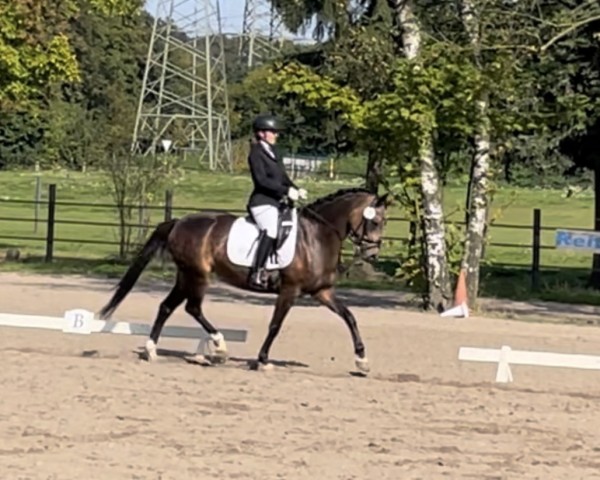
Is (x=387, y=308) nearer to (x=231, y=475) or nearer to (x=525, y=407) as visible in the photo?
(x=525, y=407)

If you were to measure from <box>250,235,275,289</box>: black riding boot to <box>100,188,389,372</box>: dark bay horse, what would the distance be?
0.33 feet

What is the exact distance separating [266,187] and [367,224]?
1156mm

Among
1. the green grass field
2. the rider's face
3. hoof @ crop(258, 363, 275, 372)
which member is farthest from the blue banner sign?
the rider's face

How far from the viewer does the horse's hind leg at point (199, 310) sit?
13234 mm

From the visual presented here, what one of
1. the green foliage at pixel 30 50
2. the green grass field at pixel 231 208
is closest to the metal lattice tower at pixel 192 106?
the green grass field at pixel 231 208

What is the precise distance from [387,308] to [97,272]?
8.06 metres

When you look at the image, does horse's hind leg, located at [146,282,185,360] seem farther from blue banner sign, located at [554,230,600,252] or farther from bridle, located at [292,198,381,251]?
blue banner sign, located at [554,230,600,252]

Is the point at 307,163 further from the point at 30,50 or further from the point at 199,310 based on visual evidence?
the point at 199,310

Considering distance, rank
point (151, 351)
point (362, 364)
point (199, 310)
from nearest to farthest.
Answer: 1. point (362, 364)
2. point (151, 351)
3. point (199, 310)

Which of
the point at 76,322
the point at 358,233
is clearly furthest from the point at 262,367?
the point at 76,322

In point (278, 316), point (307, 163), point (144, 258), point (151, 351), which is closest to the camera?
point (278, 316)

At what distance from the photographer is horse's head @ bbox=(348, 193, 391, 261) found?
13109mm

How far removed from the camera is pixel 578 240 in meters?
24.1

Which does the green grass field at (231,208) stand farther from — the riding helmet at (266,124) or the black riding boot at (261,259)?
the riding helmet at (266,124)
